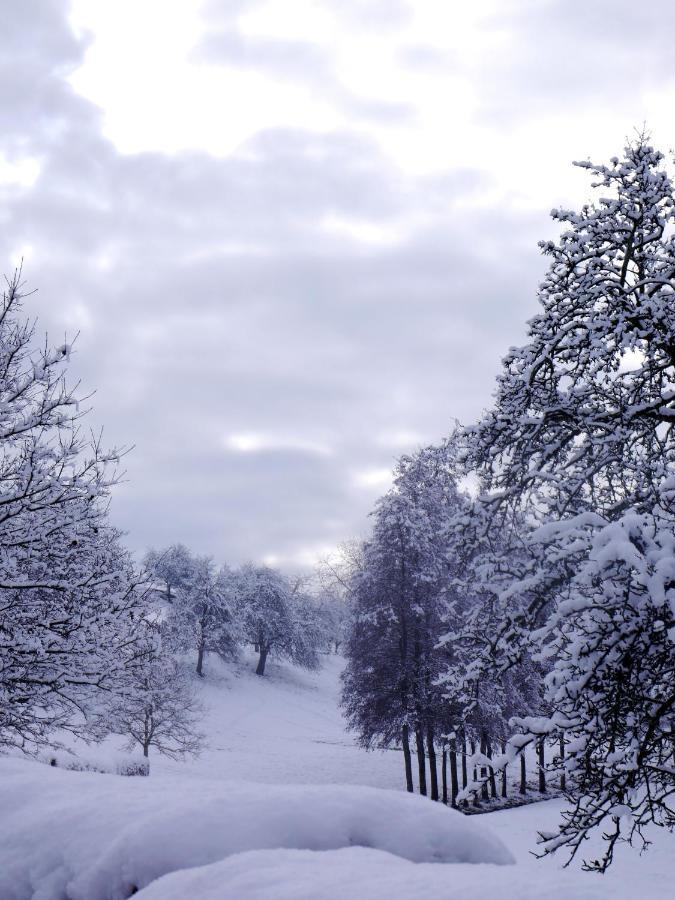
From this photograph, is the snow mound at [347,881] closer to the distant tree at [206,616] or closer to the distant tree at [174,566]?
the distant tree at [206,616]

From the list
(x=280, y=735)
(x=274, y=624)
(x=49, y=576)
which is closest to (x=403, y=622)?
(x=49, y=576)

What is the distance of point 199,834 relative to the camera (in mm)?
4551

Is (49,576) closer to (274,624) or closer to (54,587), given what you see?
(54,587)

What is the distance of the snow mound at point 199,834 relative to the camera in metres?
4.55

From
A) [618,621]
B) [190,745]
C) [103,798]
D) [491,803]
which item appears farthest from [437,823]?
[190,745]

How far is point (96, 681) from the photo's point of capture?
10.5 metres

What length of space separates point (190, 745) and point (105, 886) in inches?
1156

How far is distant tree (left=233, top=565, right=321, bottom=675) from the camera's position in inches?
2384

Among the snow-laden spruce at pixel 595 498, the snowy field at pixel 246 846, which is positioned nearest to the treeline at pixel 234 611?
the snow-laden spruce at pixel 595 498

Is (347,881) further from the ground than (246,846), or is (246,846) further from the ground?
(347,881)

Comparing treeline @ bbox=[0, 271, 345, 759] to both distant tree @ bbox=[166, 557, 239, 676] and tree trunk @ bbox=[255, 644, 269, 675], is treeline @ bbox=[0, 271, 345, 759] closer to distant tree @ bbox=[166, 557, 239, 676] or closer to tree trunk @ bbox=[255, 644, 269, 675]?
distant tree @ bbox=[166, 557, 239, 676]

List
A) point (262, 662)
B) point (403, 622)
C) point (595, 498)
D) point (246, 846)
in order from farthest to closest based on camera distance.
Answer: point (262, 662), point (403, 622), point (595, 498), point (246, 846)

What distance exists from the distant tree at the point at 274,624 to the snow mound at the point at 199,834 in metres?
54.3

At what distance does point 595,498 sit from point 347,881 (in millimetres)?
6529
